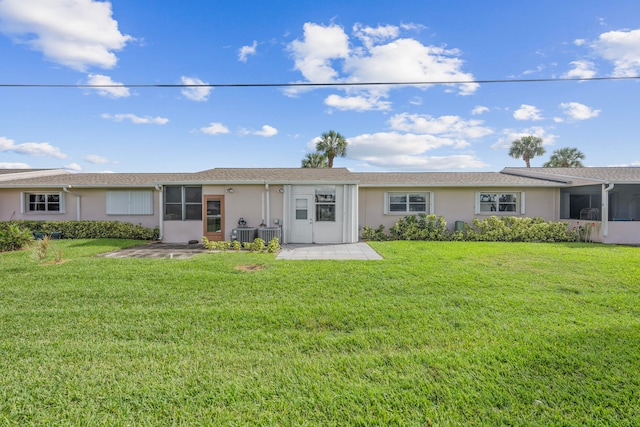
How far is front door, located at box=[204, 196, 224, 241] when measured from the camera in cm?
1220

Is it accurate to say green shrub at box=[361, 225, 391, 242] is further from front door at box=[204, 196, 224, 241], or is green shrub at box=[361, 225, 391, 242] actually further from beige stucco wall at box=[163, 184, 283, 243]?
front door at box=[204, 196, 224, 241]

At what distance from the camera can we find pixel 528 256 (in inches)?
356

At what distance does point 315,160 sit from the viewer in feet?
86.1

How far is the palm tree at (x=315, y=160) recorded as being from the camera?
85.8ft

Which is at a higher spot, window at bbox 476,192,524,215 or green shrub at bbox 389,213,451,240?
window at bbox 476,192,524,215

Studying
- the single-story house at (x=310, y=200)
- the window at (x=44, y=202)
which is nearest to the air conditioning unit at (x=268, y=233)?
the single-story house at (x=310, y=200)

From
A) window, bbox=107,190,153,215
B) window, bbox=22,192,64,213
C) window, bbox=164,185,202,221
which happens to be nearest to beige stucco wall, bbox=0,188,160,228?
window, bbox=22,192,64,213

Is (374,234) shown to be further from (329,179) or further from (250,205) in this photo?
(250,205)

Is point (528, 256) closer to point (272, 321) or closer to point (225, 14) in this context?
point (272, 321)

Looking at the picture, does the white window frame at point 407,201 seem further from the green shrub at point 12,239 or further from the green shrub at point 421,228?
the green shrub at point 12,239

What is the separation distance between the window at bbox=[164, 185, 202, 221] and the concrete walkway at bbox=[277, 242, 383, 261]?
14.3 ft

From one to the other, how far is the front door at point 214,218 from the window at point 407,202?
781 cm

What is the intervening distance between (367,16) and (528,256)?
10.3m

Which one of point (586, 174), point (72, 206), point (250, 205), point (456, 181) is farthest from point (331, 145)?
point (72, 206)
